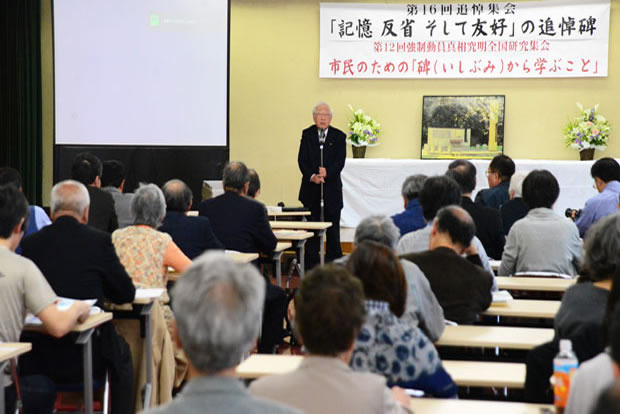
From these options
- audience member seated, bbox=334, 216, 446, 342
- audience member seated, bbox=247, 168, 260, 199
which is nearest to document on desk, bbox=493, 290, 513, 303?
audience member seated, bbox=334, 216, 446, 342

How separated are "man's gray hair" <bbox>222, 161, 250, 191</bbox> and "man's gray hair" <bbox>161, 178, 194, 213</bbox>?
653 mm

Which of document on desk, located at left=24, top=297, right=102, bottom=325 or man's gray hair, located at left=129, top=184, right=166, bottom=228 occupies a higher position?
man's gray hair, located at left=129, top=184, right=166, bottom=228

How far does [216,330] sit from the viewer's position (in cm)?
142

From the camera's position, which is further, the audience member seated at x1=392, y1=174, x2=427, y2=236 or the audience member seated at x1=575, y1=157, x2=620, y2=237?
the audience member seated at x1=575, y1=157, x2=620, y2=237

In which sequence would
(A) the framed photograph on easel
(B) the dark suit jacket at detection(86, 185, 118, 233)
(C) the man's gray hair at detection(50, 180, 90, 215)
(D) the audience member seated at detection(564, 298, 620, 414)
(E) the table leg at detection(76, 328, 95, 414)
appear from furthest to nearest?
(A) the framed photograph on easel, (B) the dark suit jacket at detection(86, 185, 118, 233), (C) the man's gray hair at detection(50, 180, 90, 215), (E) the table leg at detection(76, 328, 95, 414), (D) the audience member seated at detection(564, 298, 620, 414)

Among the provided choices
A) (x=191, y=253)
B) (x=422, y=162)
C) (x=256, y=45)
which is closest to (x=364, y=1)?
(x=256, y=45)

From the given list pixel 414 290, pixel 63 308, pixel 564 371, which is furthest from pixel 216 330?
pixel 63 308

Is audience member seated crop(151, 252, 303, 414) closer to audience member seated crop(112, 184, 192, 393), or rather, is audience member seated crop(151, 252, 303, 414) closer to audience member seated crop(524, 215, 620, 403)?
audience member seated crop(524, 215, 620, 403)

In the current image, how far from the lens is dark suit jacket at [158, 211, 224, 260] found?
4.65 metres

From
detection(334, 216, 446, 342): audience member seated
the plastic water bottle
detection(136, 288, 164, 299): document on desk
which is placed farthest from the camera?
detection(136, 288, 164, 299): document on desk

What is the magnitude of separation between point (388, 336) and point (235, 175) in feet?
10.3

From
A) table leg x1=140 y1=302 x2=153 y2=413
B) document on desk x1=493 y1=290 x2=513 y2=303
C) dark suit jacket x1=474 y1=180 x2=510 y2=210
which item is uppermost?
dark suit jacket x1=474 y1=180 x2=510 y2=210

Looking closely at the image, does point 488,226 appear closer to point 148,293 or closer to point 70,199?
point 148,293

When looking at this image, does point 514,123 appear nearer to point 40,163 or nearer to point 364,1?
point 364,1
